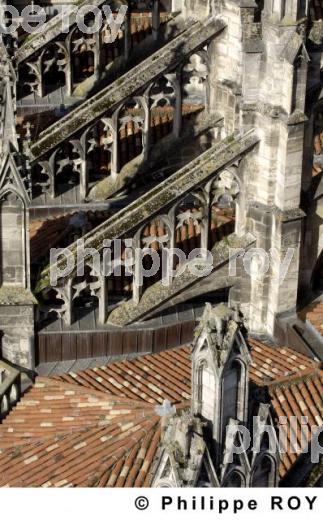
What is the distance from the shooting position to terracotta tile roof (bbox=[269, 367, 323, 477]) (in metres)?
46.2

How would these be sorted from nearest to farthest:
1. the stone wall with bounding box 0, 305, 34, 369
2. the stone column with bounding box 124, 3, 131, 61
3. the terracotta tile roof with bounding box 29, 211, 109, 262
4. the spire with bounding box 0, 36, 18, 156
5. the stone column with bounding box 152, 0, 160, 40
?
the spire with bounding box 0, 36, 18, 156, the stone wall with bounding box 0, 305, 34, 369, the terracotta tile roof with bounding box 29, 211, 109, 262, the stone column with bounding box 152, 0, 160, 40, the stone column with bounding box 124, 3, 131, 61

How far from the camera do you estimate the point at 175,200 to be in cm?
4891

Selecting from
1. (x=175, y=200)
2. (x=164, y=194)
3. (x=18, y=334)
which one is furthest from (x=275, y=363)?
(x=18, y=334)

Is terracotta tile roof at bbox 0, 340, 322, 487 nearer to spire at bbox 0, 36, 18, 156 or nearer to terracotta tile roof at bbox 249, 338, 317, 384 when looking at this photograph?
terracotta tile roof at bbox 249, 338, 317, 384

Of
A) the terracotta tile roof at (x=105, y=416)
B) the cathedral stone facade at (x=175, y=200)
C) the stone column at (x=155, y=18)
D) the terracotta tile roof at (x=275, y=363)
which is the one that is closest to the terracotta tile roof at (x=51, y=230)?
the cathedral stone facade at (x=175, y=200)

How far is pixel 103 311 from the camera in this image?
49406mm

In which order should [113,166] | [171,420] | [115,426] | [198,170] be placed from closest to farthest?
[171,420], [115,426], [198,170], [113,166]

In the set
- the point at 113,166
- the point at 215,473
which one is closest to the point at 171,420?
the point at 215,473

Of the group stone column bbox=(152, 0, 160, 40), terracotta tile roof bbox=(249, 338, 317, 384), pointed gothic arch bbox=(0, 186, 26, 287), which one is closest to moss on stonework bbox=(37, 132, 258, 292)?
pointed gothic arch bbox=(0, 186, 26, 287)

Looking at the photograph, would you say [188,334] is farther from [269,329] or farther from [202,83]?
[202,83]

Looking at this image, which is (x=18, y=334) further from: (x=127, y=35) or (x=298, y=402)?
(x=127, y=35)

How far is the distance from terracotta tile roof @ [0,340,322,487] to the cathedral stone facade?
0.59 metres

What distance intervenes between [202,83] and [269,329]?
9130 millimetres

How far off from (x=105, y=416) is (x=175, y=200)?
6.07 meters
